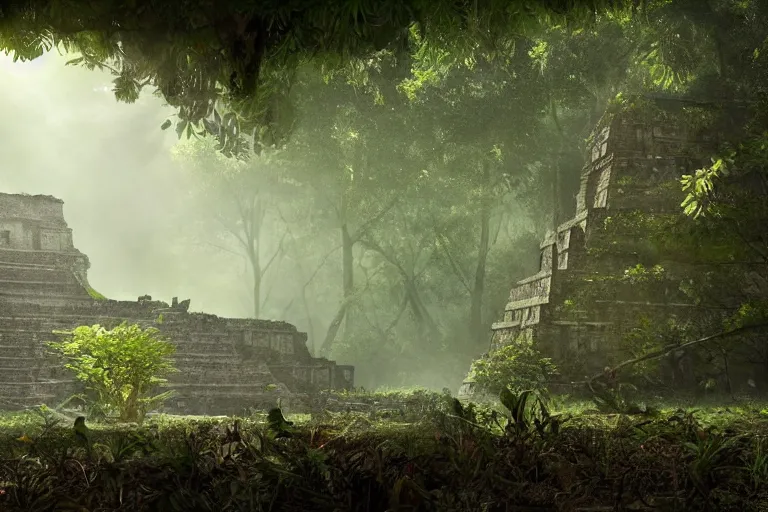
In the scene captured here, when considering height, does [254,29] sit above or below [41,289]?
below

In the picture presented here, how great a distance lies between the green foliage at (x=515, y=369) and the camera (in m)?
16.5

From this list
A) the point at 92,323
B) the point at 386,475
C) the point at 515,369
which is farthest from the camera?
the point at 92,323

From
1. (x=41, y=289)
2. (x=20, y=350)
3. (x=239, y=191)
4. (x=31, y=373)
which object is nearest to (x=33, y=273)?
(x=41, y=289)

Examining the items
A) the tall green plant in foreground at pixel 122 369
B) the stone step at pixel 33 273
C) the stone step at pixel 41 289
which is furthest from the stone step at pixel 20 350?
the tall green plant in foreground at pixel 122 369

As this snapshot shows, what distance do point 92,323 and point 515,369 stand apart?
11.9 meters

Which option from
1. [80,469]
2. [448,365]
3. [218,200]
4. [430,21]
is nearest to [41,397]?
[430,21]

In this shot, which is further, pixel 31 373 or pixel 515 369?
pixel 31 373

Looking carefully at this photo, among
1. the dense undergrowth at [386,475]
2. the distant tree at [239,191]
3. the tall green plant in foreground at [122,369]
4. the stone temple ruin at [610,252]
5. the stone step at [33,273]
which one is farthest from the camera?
the distant tree at [239,191]

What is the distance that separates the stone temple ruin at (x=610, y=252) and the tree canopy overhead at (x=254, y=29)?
1025cm

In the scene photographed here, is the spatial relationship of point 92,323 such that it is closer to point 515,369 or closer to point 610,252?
point 515,369

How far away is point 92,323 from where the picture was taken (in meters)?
22.6

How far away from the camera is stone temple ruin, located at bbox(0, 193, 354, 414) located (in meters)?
19.8

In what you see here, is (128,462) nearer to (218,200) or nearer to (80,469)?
(80,469)

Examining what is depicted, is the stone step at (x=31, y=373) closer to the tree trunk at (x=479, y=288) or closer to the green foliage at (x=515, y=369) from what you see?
the green foliage at (x=515, y=369)
